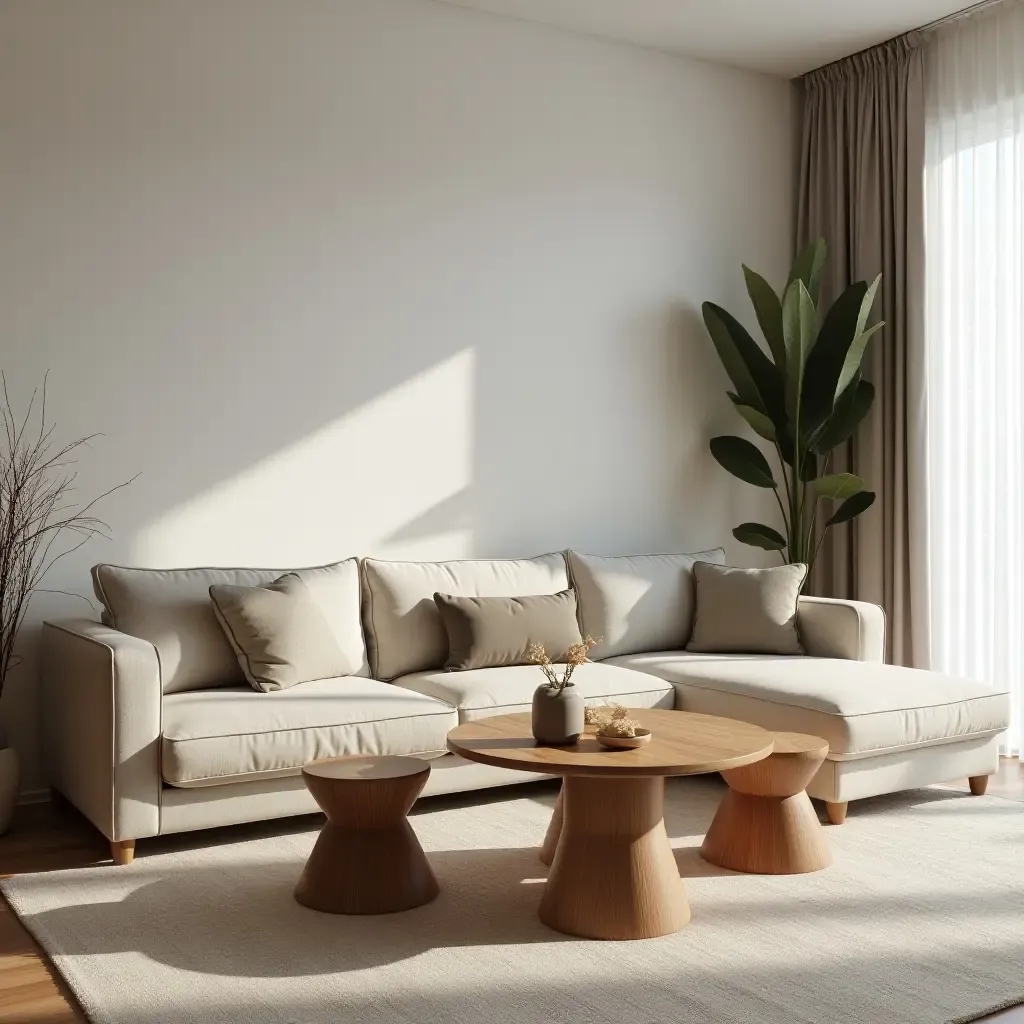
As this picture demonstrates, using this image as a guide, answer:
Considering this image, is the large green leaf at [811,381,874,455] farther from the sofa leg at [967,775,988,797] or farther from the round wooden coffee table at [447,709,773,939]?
the round wooden coffee table at [447,709,773,939]

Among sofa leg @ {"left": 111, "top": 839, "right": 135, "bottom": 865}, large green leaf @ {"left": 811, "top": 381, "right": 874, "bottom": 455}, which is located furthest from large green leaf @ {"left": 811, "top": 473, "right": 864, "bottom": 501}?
sofa leg @ {"left": 111, "top": 839, "right": 135, "bottom": 865}

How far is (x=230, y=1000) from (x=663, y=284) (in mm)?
3892

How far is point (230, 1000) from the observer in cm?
247

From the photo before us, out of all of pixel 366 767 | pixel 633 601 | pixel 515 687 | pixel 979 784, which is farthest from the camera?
pixel 633 601

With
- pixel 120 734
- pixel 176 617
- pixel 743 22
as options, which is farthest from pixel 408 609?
pixel 743 22

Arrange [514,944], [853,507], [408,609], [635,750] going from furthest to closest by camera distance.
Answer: [853,507] → [408,609] → [635,750] → [514,944]

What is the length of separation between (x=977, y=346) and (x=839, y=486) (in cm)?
82

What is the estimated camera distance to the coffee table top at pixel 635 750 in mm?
2777

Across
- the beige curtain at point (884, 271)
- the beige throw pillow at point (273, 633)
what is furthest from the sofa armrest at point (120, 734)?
the beige curtain at point (884, 271)

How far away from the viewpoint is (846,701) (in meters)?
3.82

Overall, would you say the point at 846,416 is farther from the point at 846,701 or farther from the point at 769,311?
the point at 846,701

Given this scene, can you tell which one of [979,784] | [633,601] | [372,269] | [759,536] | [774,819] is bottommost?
[979,784]

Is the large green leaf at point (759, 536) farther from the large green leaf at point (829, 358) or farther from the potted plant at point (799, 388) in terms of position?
the large green leaf at point (829, 358)

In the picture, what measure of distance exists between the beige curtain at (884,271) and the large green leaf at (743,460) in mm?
510
